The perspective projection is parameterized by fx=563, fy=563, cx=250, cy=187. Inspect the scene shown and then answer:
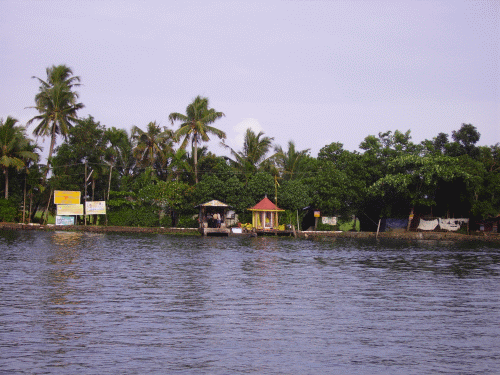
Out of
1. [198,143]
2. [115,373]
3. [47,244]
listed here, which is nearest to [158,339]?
[115,373]

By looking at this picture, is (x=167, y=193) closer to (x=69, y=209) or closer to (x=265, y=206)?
(x=265, y=206)

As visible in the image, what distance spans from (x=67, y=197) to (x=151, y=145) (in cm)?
920

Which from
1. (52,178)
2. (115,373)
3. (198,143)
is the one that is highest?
(198,143)

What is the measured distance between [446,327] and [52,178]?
4602 cm

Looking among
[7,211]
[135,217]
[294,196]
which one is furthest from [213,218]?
[7,211]

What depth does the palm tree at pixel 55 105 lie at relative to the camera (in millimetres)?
53062

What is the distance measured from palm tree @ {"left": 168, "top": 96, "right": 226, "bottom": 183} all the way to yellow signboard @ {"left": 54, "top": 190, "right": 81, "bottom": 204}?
422 inches

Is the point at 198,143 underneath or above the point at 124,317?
above

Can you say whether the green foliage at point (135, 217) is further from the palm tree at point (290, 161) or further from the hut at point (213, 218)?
the palm tree at point (290, 161)

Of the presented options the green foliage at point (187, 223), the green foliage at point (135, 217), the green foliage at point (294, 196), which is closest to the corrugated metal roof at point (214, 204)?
the green foliage at point (187, 223)

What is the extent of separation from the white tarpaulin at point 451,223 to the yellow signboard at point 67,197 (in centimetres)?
3310

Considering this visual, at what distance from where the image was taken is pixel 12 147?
5159 centimetres

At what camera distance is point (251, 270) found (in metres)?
22.7

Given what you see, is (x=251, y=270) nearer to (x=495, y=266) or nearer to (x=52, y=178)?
(x=495, y=266)
